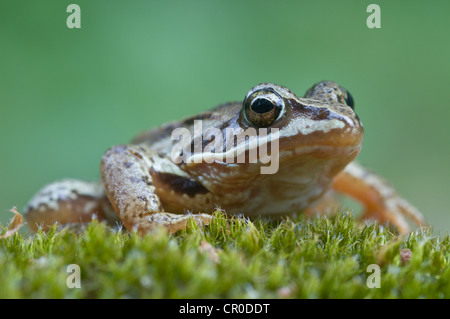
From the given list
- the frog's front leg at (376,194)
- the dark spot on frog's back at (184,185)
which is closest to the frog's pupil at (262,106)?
the dark spot on frog's back at (184,185)

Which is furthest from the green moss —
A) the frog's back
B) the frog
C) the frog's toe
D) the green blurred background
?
the green blurred background

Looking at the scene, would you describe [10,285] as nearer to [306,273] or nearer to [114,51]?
[306,273]

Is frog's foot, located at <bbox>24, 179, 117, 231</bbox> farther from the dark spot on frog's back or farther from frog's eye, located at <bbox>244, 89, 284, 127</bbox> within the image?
frog's eye, located at <bbox>244, 89, 284, 127</bbox>

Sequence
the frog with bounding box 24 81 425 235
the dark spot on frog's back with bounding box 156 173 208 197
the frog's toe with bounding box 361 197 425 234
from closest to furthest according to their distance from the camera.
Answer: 1. the frog with bounding box 24 81 425 235
2. the dark spot on frog's back with bounding box 156 173 208 197
3. the frog's toe with bounding box 361 197 425 234

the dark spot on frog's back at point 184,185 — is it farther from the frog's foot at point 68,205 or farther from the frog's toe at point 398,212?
the frog's toe at point 398,212

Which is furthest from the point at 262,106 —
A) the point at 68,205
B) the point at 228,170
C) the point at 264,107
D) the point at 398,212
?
the point at 398,212
